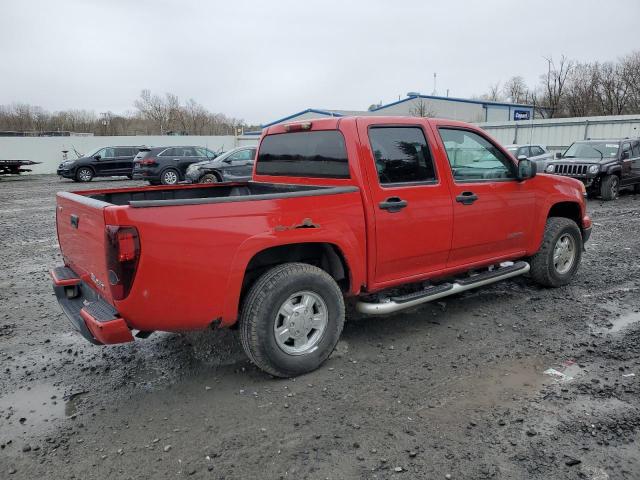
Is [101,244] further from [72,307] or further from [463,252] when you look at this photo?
[463,252]

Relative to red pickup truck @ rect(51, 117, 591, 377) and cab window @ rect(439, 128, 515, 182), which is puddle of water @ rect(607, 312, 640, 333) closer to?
red pickup truck @ rect(51, 117, 591, 377)

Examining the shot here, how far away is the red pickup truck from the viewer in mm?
3071

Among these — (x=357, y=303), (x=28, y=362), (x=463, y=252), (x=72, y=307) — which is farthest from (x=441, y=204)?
(x=28, y=362)

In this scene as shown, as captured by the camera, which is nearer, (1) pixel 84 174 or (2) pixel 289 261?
(2) pixel 289 261

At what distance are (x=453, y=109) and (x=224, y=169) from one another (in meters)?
31.9

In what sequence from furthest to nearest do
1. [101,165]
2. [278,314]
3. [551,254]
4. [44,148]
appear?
[44,148], [101,165], [551,254], [278,314]

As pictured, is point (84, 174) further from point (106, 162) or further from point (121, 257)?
point (121, 257)

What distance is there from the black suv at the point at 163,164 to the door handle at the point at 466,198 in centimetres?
1757

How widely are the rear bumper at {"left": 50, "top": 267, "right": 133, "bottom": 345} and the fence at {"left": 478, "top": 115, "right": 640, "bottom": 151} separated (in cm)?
2727

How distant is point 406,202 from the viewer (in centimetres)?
409

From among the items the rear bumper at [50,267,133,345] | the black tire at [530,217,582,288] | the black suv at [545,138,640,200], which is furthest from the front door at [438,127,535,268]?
the black suv at [545,138,640,200]

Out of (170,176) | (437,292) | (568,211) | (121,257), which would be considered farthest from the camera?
(170,176)

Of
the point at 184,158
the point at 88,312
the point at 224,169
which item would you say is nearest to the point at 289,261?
the point at 88,312

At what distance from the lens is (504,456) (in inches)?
109
